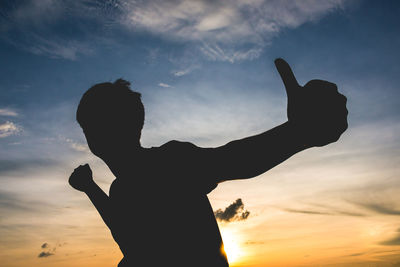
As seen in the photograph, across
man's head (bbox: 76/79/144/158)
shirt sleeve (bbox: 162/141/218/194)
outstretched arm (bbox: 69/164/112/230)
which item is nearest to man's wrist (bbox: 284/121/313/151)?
shirt sleeve (bbox: 162/141/218/194)

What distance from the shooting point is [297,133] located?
5.99 feet

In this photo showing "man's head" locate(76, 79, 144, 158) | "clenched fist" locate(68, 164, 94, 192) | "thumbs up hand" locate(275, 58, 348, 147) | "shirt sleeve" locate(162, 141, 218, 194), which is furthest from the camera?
"clenched fist" locate(68, 164, 94, 192)

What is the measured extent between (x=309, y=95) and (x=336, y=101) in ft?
0.52

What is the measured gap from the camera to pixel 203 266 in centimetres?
204

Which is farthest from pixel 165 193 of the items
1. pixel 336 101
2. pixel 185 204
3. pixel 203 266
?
pixel 336 101

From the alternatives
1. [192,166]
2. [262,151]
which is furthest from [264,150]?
[192,166]

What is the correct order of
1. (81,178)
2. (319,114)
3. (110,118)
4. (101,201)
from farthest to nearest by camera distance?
(81,178)
(101,201)
(110,118)
(319,114)

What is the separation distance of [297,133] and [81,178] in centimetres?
245

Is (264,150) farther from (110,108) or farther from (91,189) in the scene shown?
(91,189)

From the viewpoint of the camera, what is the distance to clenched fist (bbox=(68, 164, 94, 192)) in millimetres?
3191

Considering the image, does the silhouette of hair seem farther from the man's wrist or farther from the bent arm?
the man's wrist

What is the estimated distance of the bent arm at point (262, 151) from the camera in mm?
1818

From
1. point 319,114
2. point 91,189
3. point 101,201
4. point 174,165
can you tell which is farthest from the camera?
point 91,189

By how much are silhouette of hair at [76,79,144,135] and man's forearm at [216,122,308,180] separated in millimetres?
1157
